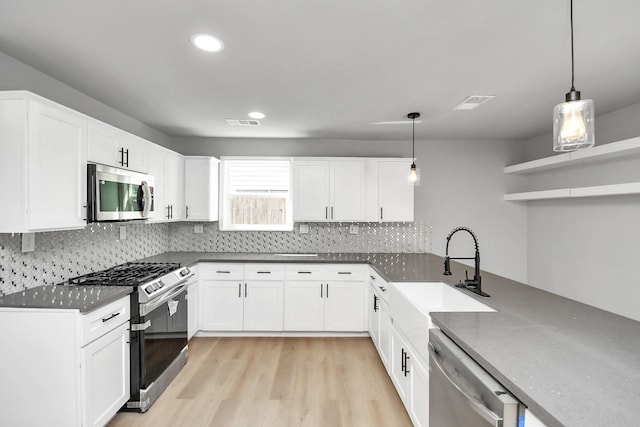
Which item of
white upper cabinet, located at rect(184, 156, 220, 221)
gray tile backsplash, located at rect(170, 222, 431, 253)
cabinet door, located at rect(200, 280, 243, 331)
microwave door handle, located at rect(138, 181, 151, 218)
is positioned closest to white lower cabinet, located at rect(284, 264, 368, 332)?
cabinet door, located at rect(200, 280, 243, 331)

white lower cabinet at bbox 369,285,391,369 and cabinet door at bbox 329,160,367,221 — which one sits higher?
cabinet door at bbox 329,160,367,221

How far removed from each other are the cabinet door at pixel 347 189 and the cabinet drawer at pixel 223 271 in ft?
4.28

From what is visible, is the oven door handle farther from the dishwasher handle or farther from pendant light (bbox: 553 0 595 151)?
pendant light (bbox: 553 0 595 151)

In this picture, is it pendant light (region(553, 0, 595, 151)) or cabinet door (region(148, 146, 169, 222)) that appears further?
cabinet door (region(148, 146, 169, 222))

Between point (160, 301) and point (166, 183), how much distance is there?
153cm

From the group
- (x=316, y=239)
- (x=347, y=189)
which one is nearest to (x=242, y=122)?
(x=347, y=189)

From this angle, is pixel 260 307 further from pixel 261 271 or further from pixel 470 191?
pixel 470 191

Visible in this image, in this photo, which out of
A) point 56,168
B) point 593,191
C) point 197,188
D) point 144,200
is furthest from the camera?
point 197,188

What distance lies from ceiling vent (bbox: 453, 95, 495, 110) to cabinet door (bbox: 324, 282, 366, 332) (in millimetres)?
2171

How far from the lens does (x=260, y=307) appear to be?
3859 millimetres

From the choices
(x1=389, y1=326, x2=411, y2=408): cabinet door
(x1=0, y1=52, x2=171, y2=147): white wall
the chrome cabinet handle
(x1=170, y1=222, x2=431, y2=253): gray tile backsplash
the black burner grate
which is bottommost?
(x1=389, y1=326, x2=411, y2=408): cabinet door

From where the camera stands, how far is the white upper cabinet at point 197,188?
4.13 metres

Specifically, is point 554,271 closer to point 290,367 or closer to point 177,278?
point 290,367

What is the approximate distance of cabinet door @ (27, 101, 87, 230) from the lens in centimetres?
193
